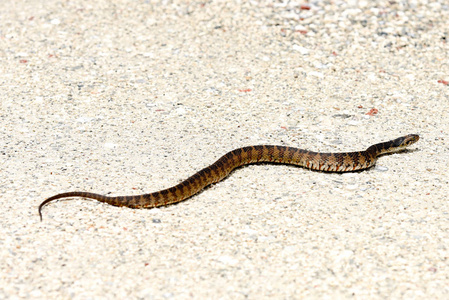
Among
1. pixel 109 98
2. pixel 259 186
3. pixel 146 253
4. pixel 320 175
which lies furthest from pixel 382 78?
pixel 146 253

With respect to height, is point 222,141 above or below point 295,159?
below

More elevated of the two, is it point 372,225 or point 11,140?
point 372,225

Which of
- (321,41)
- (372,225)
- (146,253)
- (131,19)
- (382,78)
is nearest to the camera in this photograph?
(146,253)

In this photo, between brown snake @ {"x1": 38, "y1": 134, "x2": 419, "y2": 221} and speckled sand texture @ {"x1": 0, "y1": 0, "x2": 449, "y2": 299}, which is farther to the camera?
brown snake @ {"x1": 38, "y1": 134, "x2": 419, "y2": 221}

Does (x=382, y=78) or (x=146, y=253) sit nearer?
(x=146, y=253)

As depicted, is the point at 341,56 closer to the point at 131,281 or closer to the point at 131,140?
the point at 131,140

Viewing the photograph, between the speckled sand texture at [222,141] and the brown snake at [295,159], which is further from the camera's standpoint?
the brown snake at [295,159]

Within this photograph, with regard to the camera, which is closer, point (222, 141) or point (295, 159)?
point (295, 159)

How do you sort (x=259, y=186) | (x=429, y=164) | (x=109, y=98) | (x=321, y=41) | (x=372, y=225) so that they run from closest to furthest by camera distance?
(x=372, y=225)
(x=259, y=186)
(x=429, y=164)
(x=109, y=98)
(x=321, y=41)
